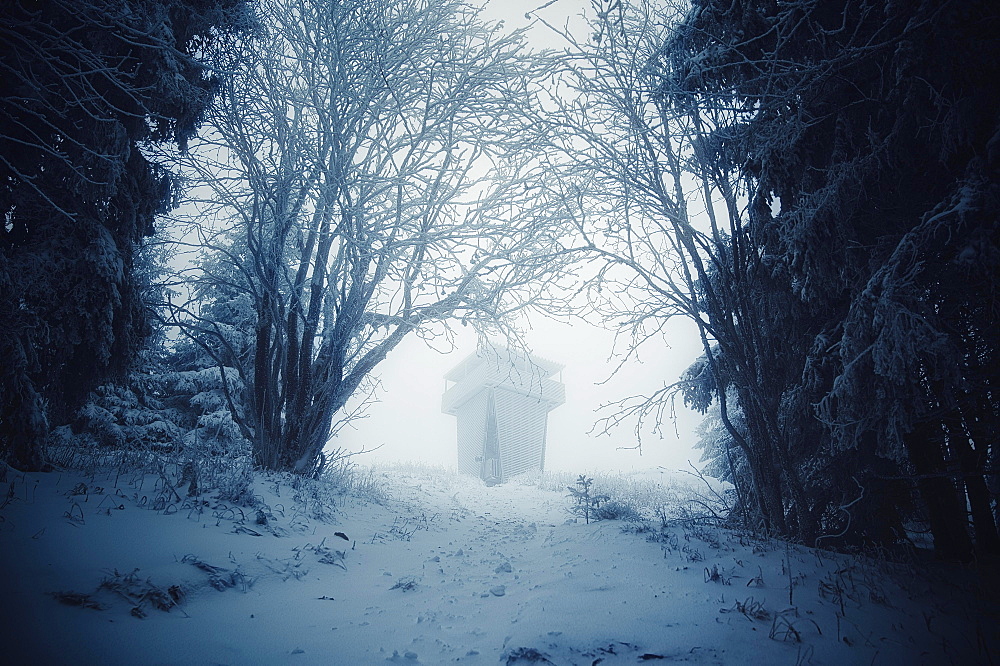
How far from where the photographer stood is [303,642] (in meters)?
1.96

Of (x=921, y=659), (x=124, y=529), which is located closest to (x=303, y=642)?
(x=124, y=529)

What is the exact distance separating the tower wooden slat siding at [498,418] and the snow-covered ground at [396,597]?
16.1 m

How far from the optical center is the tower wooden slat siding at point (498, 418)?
20.4 metres

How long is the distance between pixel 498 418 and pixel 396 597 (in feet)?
60.5

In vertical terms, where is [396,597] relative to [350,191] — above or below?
below

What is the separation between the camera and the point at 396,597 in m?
2.74

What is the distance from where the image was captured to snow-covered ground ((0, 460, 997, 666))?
6.04 ft

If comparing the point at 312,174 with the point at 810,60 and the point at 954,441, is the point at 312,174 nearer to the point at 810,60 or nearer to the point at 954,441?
the point at 810,60

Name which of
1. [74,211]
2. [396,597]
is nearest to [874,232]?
[396,597]

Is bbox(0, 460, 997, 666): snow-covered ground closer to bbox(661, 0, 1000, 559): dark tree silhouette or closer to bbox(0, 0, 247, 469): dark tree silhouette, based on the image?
bbox(661, 0, 1000, 559): dark tree silhouette

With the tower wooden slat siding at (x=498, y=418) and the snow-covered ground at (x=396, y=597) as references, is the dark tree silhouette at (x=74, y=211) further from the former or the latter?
the tower wooden slat siding at (x=498, y=418)

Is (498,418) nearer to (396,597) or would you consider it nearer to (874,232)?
(396,597)

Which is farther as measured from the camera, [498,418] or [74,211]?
[498,418]

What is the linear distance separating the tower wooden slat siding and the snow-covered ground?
1613 cm
